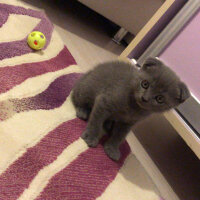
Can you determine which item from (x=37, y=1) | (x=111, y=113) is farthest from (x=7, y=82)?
(x=37, y=1)

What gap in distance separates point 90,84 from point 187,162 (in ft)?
2.71

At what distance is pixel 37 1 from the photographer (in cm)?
179

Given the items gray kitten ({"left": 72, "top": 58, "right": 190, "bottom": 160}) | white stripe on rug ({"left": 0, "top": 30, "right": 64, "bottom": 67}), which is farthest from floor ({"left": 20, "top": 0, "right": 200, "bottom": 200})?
gray kitten ({"left": 72, "top": 58, "right": 190, "bottom": 160})

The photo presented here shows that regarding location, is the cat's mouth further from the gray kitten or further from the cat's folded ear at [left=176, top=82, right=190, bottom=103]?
the cat's folded ear at [left=176, top=82, right=190, bottom=103]

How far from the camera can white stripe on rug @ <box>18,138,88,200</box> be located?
0.68 meters

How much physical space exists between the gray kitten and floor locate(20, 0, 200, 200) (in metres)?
0.40

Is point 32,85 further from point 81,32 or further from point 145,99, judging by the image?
point 81,32

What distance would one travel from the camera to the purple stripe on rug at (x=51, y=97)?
90 cm

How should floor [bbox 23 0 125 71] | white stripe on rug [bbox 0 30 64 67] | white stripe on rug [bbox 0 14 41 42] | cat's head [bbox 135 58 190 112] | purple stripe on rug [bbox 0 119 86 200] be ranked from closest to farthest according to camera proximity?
1. purple stripe on rug [bbox 0 119 86 200]
2. cat's head [bbox 135 58 190 112]
3. white stripe on rug [bbox 0 30 64 67]
4. white stripe on rug [bbox 0 14 41 42]
5. floor [bbox 23 0 125 71]

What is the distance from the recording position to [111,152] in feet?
3.16

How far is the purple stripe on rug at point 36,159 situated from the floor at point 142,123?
54 centimetres

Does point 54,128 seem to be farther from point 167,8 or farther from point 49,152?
point 167,8

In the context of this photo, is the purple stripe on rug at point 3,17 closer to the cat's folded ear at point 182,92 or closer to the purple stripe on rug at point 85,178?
the purple stripe on rug at point 85,178

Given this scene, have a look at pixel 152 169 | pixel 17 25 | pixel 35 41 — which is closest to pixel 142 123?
pixel 152 169
